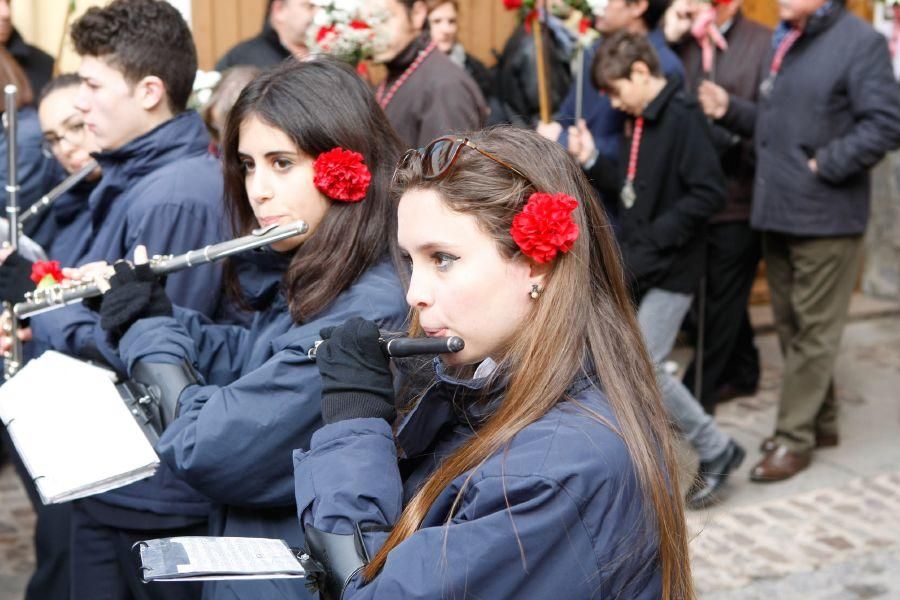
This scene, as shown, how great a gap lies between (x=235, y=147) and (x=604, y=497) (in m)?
1.46

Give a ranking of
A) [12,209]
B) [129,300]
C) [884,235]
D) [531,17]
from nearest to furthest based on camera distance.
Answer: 1. [129,300]
2. [12,209]
3. [531,17]
4. [884,235]

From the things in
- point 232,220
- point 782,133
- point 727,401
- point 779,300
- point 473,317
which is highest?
point 473,317

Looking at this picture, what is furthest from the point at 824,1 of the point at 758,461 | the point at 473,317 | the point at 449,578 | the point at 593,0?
the point at 449,578

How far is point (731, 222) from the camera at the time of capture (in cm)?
593

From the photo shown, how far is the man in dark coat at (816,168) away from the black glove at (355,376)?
11.7 ft

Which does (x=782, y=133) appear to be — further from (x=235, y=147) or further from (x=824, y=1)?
(x=235, y=147)

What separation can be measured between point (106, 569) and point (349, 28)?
2.66 m

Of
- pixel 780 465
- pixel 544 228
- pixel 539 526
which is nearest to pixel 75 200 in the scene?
pixel 544 228

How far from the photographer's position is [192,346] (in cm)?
278

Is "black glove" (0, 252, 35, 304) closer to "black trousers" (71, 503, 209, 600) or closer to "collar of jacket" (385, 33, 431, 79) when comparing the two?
"black trousers" (71, 503, 209, 600)

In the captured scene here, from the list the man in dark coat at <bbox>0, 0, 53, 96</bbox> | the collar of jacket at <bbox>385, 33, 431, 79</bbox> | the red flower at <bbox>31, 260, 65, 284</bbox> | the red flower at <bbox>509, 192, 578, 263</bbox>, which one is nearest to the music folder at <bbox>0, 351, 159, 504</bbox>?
the red flower at <bbox>31, 260, 65, 284</bbox>

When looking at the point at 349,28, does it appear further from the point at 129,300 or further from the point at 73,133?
the point at 129,300

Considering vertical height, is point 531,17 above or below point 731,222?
above

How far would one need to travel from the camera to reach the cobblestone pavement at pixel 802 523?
4.28 meters
